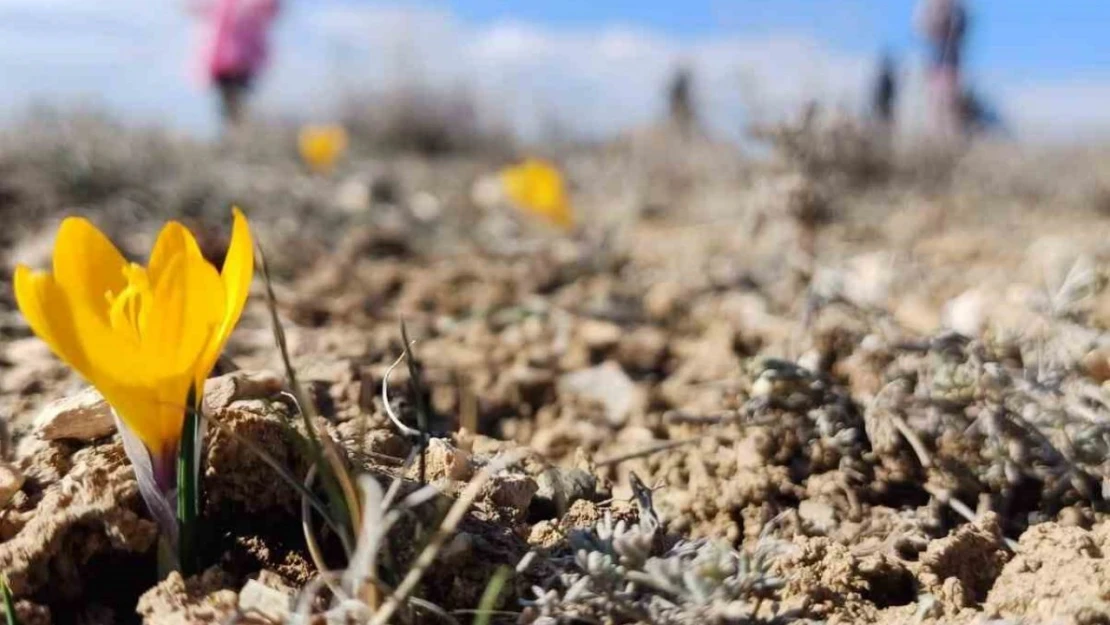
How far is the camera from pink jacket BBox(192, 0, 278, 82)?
38.2 feet

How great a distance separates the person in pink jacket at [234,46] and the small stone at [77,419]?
10630mm

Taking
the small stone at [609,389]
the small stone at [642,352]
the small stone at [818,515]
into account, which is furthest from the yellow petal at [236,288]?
the small stone at [642,352]

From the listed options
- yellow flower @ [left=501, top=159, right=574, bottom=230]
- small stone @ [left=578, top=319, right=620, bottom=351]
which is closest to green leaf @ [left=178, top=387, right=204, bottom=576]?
small stone @ [left=578, top=319, right=620, bottom=351]

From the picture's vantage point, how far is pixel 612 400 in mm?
2250

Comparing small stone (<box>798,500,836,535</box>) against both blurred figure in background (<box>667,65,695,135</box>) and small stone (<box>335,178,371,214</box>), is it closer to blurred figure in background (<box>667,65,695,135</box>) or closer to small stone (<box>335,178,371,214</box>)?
small stone (<box>335,178,371,214</box>)

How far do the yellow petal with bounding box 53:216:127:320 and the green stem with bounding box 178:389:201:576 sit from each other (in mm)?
170

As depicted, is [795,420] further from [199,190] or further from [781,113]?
[199,190]

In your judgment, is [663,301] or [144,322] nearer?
[144,322]

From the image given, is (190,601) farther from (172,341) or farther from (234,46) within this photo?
(234,46)

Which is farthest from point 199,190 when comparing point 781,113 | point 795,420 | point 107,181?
point 795,420

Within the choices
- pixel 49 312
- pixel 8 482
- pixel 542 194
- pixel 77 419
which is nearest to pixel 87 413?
pixel 77 419

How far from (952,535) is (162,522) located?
1008mm

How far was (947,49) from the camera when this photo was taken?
41.7ft

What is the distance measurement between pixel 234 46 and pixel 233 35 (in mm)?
117
